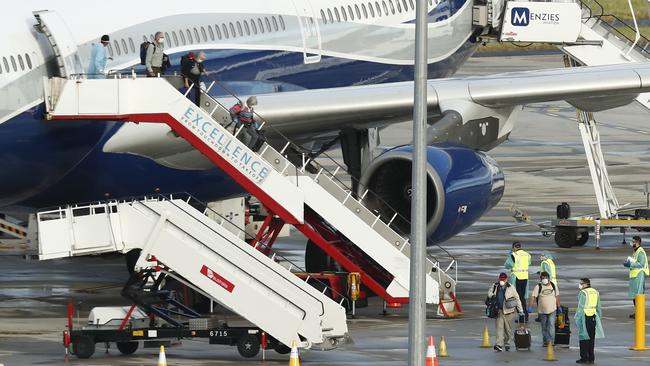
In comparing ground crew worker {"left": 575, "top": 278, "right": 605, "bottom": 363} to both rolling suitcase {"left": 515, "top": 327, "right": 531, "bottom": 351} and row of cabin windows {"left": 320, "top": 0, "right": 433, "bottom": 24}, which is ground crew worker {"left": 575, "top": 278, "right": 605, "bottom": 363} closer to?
rolling suitcase {"left": 515, "top": 327, "right": 531, "bottom": 351}

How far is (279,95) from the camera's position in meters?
27.3

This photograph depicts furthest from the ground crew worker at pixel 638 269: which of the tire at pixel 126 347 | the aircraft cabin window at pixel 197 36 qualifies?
the tire at pixel 126 347

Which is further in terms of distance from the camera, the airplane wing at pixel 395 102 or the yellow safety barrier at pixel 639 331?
the airplane wing at pixel 395 102

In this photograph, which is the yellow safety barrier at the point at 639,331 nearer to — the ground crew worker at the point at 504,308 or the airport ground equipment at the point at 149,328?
the ground crew worker at the point at 504,308

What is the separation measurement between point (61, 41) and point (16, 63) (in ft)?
2.83

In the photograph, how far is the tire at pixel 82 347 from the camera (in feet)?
73.8

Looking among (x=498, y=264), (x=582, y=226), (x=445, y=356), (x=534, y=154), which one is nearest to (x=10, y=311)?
(x=445, y=356)

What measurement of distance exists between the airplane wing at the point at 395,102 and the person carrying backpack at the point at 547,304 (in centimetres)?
507

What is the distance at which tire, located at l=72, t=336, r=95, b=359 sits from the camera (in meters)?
22.5

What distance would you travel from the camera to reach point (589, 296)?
22.7 metres

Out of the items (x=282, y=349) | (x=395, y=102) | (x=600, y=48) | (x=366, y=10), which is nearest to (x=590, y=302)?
(x=282, y=349)

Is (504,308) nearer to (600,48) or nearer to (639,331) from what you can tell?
(639,331)

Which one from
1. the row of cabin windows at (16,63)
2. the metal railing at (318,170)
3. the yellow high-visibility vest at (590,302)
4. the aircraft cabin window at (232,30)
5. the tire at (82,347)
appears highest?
the aircraft cabin window at (232,30)

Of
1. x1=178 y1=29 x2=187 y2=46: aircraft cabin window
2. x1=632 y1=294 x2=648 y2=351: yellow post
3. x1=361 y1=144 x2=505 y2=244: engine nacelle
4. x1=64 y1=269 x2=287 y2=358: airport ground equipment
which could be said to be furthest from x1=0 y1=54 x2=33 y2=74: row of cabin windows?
x1=632 y1=294 x2=648 y2=351: yellow post
